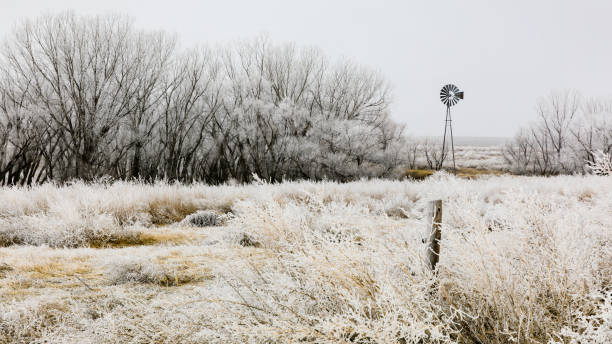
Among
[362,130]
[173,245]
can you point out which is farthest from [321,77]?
[173,245]

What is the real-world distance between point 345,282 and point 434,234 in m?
0.68

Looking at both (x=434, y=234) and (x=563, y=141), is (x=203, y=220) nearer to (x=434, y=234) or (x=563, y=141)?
(x=434, y=234)

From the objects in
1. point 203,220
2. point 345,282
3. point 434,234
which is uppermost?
point 434,234

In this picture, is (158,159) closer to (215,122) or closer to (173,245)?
(215,122)

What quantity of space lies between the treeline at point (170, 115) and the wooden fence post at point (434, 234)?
17.7 m

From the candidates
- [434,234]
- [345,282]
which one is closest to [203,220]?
[345,282]

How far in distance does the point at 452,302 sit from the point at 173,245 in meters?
4.90

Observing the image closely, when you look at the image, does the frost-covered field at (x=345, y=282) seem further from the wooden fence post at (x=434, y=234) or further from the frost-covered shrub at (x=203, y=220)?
the frost-covered shrub at (x=203, y=220)

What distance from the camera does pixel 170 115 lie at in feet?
77.1

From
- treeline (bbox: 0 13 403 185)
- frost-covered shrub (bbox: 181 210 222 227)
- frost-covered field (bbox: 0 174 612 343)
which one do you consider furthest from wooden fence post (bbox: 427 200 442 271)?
treeline (bbox: 0 13 403 185)

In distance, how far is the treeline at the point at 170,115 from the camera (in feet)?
58.8

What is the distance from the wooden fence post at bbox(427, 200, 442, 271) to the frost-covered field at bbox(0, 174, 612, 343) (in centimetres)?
5

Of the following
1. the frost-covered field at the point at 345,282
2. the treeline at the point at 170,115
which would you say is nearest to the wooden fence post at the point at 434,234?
the frost-covered field at the point at 345,282

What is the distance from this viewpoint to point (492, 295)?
6.91 ft
